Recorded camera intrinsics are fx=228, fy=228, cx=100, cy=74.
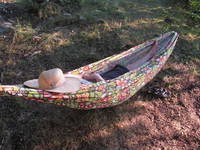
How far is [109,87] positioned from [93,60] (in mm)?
1315

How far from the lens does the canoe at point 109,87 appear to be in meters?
1.88

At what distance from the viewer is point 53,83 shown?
200cm

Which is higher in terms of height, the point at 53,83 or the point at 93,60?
the point at 53,83

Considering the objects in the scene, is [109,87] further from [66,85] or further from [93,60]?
[93,60]

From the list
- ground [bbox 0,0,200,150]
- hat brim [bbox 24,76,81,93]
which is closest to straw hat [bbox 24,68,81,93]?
hat brim [bbox 24,76,81,93]

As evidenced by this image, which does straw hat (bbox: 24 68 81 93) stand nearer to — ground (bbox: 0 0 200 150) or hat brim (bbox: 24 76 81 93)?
hat brim (bbox: 24 76 81 93)

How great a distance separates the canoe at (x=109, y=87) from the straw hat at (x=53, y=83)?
0.19 feet

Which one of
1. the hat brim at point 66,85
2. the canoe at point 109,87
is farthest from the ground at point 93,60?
the hat brim at point 66,85

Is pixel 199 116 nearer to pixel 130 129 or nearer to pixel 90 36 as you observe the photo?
pixel 130 129

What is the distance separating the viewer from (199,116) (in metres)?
2.86

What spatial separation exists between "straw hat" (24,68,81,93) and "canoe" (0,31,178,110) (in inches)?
2.3

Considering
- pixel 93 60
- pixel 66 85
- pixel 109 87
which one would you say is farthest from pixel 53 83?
pixel 93 60

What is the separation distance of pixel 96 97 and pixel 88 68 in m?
0.52

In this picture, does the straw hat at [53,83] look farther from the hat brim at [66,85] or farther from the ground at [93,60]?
the ground at [93,60]
